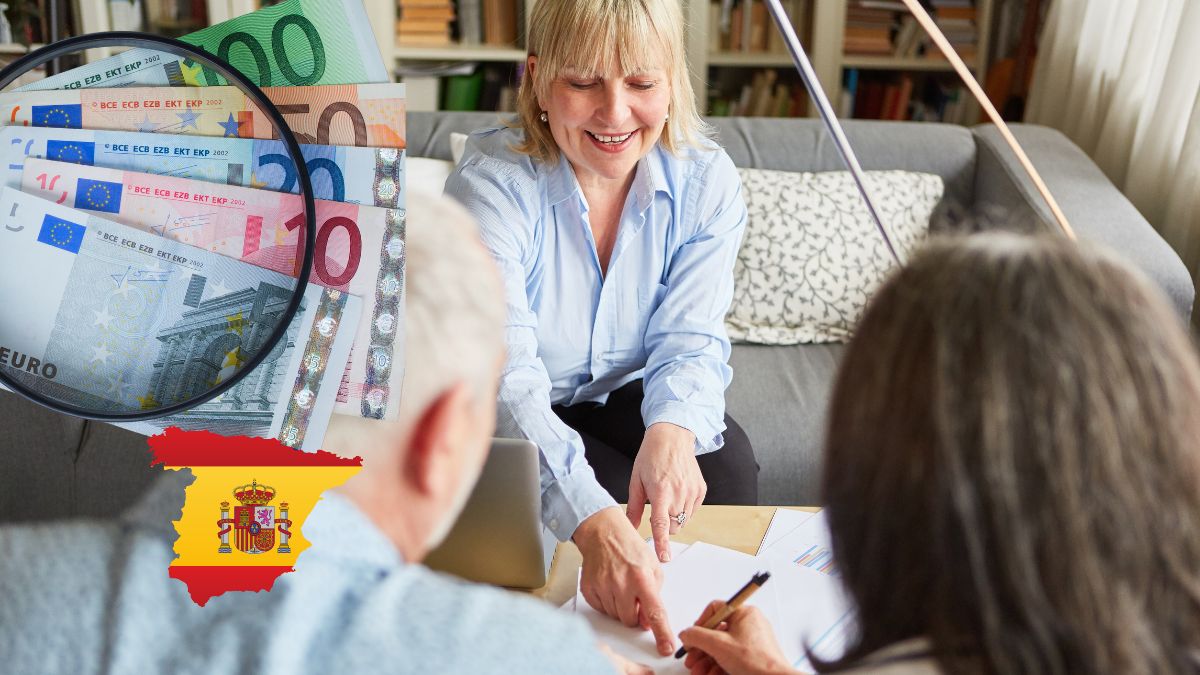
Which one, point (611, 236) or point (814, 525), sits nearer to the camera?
point (814, 525)

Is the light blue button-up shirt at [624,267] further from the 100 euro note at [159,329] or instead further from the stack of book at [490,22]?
the stack of book at [490,22]

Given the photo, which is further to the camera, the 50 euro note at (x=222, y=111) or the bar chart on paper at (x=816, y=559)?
the bar chart on paper at (x=816, y=559)

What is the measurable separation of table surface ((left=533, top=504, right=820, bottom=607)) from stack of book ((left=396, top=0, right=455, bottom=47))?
2412 millimetres

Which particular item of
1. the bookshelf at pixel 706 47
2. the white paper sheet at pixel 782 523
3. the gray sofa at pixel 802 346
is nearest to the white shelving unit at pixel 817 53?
the bookshelf at pixel 706 47

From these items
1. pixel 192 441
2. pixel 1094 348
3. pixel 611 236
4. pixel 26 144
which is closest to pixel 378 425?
pixel 192 441

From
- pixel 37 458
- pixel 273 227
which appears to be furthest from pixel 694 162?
pixel 37 458

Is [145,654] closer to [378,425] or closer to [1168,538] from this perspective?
[378,425]

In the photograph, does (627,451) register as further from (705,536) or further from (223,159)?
(223,159)

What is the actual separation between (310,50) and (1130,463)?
0.46 metres

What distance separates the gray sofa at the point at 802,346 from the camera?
192 centimetres

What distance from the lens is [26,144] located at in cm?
55

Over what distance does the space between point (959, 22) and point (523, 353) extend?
7.94ft

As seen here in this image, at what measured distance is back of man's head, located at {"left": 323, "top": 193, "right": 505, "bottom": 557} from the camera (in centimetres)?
52

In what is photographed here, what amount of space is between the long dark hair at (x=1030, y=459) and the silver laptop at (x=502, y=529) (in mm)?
497
